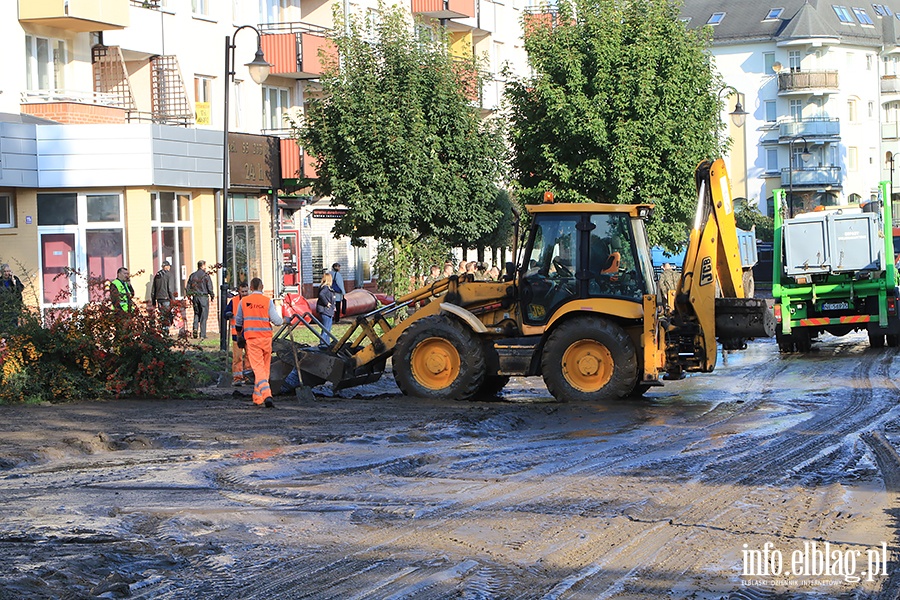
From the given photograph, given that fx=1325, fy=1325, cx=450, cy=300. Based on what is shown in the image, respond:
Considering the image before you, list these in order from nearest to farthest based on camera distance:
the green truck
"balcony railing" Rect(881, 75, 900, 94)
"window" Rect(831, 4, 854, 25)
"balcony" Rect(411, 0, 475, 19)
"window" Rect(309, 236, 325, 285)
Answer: the green truck, "window" Rect(309, 236, 325, 285), "balcony" Rect(411, 0, 475, 19), "window" Rect(831, 4, 854, 25), "balcony railing" Rect(881, 75, 900, 94)

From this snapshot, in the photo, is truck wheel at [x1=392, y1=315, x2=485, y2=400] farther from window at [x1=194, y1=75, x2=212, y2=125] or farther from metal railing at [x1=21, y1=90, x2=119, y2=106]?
window at [x1=194, y1=75, x2=212, y2=125]

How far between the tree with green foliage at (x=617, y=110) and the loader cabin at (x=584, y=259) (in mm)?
17646

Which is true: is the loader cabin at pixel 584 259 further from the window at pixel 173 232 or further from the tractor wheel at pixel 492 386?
the window at pixel 173 232

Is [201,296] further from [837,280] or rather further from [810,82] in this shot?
[810,82]

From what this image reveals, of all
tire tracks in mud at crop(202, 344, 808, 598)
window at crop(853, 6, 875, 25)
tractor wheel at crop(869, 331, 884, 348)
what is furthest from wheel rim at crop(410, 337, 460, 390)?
window at crop(853, 6, 875, 25)

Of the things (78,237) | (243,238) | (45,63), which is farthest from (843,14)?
(78,237)

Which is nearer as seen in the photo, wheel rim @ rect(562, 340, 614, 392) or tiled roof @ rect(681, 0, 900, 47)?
wheel rim @ rect(562, 340, 614, 392)

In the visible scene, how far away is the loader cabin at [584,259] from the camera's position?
1650cm

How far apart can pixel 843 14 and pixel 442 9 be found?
49979 mm

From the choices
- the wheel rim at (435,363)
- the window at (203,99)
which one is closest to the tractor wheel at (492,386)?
the wheel rim at (435,363)

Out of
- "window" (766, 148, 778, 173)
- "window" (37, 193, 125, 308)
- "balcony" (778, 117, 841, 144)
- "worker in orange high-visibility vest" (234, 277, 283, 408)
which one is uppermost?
"balcony" (778, 117, 841, 144)

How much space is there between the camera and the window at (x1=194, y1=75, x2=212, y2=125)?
1288 inches

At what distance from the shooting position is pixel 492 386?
17.9m

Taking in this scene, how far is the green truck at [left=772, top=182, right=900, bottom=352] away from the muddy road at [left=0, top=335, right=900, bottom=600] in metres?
8.31
